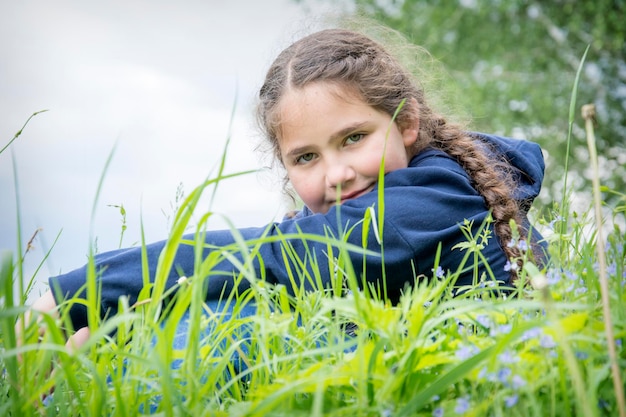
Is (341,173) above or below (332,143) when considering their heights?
below

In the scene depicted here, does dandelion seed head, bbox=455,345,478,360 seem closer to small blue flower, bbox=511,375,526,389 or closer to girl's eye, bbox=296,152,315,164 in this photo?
small blue flower, bbox=511,375,526,389

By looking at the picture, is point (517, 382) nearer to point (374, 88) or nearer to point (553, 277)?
point (553, 277)

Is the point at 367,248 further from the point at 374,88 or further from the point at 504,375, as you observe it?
the point at 504,375

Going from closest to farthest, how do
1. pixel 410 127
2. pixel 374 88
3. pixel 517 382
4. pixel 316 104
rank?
pixel 517 382
pixel 316 104
pixel 374 88
pixel 410 127

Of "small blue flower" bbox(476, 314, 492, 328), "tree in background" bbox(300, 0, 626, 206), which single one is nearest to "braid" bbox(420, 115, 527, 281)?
"small blue flower" bbox(476, 314, 492, 328)

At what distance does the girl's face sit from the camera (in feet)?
8.59

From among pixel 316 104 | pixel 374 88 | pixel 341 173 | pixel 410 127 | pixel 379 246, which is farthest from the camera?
pixel 410 127

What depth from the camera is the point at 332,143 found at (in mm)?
2648

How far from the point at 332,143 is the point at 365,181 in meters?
0.20

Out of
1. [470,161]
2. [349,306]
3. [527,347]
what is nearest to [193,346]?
[349,306]

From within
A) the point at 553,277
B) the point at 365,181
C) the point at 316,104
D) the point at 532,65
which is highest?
the point at 316,104

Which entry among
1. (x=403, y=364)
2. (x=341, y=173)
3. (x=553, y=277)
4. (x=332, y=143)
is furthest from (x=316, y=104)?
(x=403, y=364)

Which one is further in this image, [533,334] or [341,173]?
[341,173]

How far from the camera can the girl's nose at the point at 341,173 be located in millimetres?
2594
